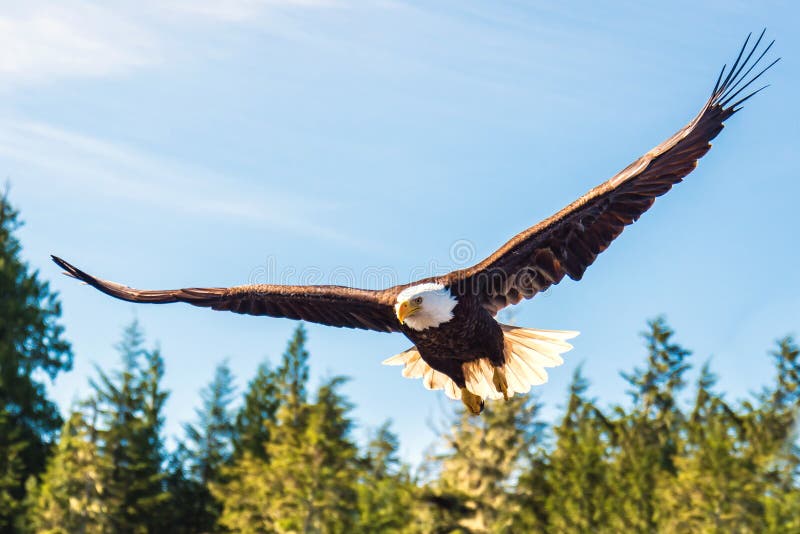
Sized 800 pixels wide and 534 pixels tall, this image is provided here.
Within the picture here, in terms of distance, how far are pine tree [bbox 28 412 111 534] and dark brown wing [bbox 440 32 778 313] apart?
58.4ft

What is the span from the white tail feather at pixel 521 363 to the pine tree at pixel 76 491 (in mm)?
16409

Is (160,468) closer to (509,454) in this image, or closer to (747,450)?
(509,454)

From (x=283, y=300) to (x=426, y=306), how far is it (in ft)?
5.90

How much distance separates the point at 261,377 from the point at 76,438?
8.37 meters

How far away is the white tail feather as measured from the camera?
10.5 m

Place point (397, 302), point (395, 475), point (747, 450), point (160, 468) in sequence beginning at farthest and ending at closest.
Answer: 1. point (160, 468)
2. point (395, 475)
3. point (747, 450)
4. point (397, 302)

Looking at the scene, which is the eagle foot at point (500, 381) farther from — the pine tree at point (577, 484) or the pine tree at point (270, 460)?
the pine tree at point (577, 484)

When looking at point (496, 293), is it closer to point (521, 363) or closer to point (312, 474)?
point (521, 363)

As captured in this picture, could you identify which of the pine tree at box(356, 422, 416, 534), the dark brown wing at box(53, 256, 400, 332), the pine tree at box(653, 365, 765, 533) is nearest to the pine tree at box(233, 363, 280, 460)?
the pine tree at box(356, 422, 416, 534)

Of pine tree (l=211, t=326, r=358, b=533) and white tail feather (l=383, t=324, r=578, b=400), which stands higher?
pine tree (l=211, t=326, r=358, b=533)

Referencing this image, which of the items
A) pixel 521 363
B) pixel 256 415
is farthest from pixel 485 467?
pixel 521 363

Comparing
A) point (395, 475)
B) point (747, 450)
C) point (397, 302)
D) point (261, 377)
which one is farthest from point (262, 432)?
point (397, 302)

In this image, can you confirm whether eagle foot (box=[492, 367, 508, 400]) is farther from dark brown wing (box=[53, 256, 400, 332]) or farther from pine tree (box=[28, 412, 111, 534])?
pine tree (box=[28, 412, 111, 534])

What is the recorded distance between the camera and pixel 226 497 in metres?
27.5
